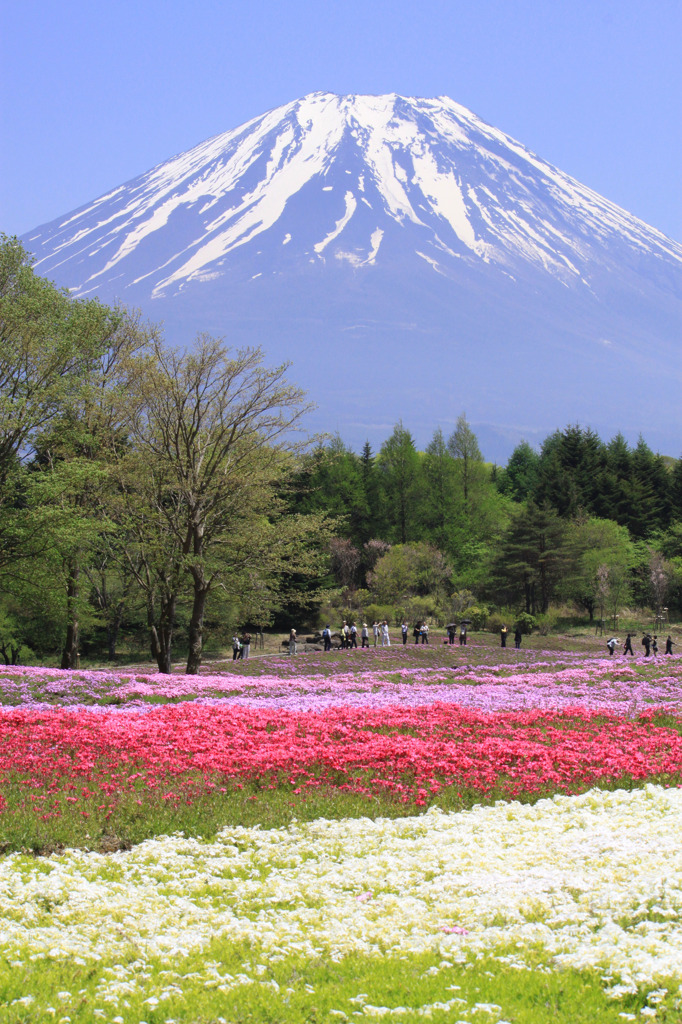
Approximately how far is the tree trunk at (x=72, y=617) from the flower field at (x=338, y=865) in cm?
1500

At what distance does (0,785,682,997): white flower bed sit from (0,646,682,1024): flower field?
0.03 m

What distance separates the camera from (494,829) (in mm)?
10992

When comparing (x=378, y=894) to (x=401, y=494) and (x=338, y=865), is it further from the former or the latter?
(x=401, y=494)

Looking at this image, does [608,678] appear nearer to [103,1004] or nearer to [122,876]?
[122,876]

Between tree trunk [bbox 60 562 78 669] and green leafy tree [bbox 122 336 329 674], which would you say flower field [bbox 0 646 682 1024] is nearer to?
green leafy tree [bbox 122 336 329 674]

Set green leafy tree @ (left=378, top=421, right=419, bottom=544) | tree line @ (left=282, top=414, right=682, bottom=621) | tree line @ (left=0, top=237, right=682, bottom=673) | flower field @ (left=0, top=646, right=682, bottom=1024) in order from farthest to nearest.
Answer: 1. green leafy tree @ (left=378, top=421, right=419, bottom=544)
2. tree line @ (left=282, top=414, right=682, bottom=621)
3. tree line @ (left=0, top=237, right=682, bottom=673)
4. flower field @ (left=0, top=646, right=682, bottom=1024)

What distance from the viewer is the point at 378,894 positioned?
8727 mm

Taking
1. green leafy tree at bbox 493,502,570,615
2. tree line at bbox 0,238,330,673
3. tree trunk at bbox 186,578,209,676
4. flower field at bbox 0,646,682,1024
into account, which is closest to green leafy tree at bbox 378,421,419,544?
green leafy tree at bbox 493,502,570,615

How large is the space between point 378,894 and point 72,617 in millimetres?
28186

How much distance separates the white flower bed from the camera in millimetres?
7207

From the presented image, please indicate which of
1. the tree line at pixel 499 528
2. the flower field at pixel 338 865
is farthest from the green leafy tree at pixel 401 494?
the flower field at pixel 338 865

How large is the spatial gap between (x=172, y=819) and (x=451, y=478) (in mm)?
84965

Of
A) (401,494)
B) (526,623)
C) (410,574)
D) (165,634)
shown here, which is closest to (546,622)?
(526,623)

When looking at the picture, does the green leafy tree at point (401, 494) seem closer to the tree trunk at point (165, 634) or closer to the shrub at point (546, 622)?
the shrub at point (546, 622)
